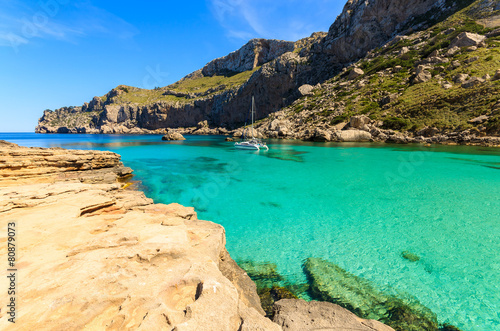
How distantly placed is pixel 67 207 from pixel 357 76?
78299 mm

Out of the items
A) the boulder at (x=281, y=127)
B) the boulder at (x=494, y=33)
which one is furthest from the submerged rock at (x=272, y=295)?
the boulder at (x=494, y=33)

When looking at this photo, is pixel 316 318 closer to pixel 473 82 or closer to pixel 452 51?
pixel 473 82

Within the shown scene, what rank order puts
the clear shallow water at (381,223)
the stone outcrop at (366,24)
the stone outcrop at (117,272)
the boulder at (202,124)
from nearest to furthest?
the stone outcrop at (117,272), the clear shallow water at (381,223), the stone outcrop at (366,24), the boulder at (202,124)

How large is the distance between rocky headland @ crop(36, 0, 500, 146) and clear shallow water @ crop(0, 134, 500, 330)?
25.2 m

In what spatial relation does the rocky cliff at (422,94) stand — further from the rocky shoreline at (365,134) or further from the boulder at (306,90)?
the boulder at (306,90)

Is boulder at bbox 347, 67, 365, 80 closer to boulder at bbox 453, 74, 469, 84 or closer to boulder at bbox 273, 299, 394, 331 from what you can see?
boulder at bbox 453, 74, 469, 84

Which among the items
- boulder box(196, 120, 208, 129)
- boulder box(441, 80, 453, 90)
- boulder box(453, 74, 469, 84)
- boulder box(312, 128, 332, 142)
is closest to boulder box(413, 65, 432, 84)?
boulder box(453, 74, 469, 84)

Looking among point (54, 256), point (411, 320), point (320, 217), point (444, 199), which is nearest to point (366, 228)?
point (320, 217)

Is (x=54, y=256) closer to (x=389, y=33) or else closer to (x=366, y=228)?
(x=366, y=228)

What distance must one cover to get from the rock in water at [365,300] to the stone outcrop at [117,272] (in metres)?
2.09

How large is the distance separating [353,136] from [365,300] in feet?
154

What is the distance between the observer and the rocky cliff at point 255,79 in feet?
241

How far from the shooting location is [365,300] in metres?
5.01

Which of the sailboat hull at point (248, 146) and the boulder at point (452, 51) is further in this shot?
the boulder at point (452, 51)
